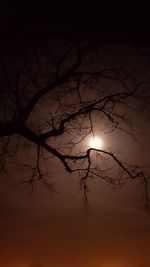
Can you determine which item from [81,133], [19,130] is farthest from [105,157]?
[19,130]

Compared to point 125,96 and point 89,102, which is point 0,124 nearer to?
point 89,102

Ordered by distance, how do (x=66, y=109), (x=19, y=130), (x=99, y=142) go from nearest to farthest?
(x=19, y=130)
(x=66, y=109)
(x=99, y=142)

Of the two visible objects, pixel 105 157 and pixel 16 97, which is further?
pixel 105 157

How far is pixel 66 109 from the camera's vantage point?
4.91 m

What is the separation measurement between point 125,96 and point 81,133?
720 mm

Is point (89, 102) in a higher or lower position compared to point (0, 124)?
higher

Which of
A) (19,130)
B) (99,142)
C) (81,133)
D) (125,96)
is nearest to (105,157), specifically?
(99,142)

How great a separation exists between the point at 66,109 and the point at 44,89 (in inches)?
15.3

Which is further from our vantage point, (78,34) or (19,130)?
(78,34)

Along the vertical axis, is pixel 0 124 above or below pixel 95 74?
below

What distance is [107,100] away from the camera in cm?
475

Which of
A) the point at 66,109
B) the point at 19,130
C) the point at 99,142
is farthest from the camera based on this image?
the point at 99,142

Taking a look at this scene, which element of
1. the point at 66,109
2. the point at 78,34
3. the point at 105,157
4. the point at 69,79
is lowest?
the point at 105,157

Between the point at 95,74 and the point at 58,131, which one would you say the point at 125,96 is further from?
the point at 58,131
